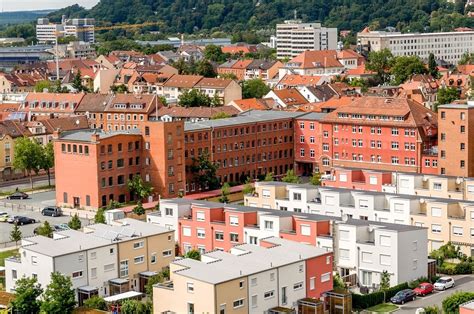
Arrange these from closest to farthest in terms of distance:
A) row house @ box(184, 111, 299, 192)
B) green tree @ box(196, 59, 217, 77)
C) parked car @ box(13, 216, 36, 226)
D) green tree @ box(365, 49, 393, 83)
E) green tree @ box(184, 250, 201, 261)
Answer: green tree @ box(184, 250, 201, 261), parked car @ box(13, 216, 36, 226), row house @ box(184, 111, 299, 192), green tree @ box(365, 49, 393, 83), green tree @ box(196, 59, 217, 77)

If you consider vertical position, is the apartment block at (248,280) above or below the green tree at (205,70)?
below

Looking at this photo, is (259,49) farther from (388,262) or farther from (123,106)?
(388,262)

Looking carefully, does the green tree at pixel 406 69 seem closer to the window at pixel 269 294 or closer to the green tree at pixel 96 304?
the green tree at pixel 96 304

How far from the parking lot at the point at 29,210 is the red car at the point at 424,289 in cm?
1561

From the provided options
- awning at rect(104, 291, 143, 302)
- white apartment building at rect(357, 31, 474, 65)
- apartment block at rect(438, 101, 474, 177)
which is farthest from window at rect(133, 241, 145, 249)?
white apartment building at rect(357, 31, 474, 65)

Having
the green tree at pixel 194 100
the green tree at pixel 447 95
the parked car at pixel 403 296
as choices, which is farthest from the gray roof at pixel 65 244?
the green tree at pixel 447 95

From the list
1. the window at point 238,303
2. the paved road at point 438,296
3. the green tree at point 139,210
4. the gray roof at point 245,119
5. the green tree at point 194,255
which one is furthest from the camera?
the gray roof at point 245,119

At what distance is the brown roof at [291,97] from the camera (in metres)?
67.1

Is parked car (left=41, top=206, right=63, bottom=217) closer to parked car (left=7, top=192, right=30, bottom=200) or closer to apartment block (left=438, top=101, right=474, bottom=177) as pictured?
parked car (left=7, top=192, right=30, bottom=200)

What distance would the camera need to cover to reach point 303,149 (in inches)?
2090

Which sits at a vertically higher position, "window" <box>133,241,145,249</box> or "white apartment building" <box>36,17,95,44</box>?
"white apartment building" <box>36,17,95,44</box>

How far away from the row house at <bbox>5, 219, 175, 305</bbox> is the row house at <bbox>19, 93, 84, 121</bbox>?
31626 millimetres

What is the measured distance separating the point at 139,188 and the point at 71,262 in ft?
53.4

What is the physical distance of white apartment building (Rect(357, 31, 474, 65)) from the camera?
116 m
